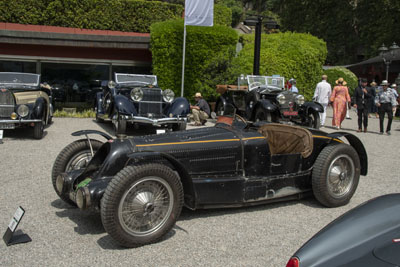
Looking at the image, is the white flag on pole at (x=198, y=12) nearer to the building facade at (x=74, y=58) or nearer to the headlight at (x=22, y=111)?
the building facade at (x=74, y=58)

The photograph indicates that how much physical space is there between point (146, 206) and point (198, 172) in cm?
80

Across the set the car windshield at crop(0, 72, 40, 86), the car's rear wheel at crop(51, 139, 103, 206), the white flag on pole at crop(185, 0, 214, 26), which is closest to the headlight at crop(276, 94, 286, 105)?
the white flag on pole at crop(185, 0, 214, 26)

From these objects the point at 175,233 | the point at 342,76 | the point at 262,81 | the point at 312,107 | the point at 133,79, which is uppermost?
the point at 342,76

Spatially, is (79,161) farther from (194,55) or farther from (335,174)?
(194,55)

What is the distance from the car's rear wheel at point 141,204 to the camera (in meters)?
3.60

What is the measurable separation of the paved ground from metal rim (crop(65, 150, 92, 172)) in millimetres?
501

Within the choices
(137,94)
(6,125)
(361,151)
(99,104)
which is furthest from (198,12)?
(361,151)

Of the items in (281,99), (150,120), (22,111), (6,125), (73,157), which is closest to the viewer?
(73,157)

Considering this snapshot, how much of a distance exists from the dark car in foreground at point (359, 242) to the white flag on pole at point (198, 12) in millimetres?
12254

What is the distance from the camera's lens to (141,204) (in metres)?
3.78

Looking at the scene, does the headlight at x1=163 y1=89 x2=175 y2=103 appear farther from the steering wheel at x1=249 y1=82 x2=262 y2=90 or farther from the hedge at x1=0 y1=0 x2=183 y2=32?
the hedge at x1=0 y1=0 x2=183 y2=32

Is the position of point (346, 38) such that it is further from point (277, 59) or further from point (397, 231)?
point (397, 231)

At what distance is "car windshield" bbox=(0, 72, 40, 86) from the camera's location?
10898mm

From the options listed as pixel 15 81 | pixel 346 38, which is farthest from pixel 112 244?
pixel 346 38
